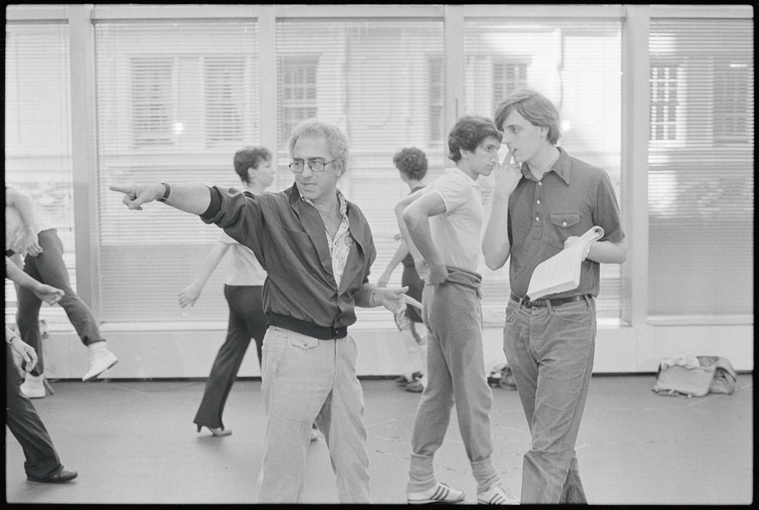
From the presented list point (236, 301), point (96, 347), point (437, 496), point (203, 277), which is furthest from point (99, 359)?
point (437, 496)

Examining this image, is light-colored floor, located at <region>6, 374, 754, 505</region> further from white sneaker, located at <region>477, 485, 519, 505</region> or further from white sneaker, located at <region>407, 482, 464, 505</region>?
white sneaker, located at <region>477, 485, 519, 505</region>

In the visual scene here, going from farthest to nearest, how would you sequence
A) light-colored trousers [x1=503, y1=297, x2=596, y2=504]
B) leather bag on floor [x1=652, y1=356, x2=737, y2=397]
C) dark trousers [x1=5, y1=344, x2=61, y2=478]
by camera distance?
1. leather bag on floor [x1=652, y1=356, x2=737, y2=397]
2. dark trousers [x1=5, y1=344, x2=61, y2=478]
3. light-colored trousers [x1=503, y1=297, x2=596, y2=504]

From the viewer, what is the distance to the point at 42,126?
7.91 meters

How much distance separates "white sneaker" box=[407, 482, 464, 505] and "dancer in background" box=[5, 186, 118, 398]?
2.40m

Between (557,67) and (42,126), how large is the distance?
16.2 feet

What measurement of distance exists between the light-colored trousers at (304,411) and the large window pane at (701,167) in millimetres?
5620

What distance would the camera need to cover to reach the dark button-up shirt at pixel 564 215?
3.46 meters

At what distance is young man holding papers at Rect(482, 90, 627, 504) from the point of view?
3.38 meters

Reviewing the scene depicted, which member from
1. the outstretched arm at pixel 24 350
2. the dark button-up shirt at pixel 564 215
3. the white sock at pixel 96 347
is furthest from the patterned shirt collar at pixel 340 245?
the white sock at pixel 96 347

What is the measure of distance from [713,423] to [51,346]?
574 cm

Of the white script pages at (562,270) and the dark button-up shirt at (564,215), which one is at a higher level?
the dark button-up shirt at (564,215)

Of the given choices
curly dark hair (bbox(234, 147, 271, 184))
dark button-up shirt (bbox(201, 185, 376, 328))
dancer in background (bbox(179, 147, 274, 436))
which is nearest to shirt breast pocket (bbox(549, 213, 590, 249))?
dark button-up shirt (bbox(201, 185, 376, 328))

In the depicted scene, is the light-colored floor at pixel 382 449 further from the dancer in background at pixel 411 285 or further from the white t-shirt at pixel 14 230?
the white t-shirt at pixel 14 230

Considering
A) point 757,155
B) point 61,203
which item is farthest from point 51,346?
point 757,155
